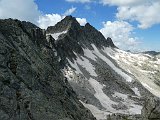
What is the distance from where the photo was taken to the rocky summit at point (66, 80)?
3183cm

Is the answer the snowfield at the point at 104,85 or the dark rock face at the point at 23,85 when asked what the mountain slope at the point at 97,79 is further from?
the dark rock face at the point at 23,85

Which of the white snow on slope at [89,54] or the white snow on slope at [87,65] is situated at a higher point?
the white snow on slope at [89,54]

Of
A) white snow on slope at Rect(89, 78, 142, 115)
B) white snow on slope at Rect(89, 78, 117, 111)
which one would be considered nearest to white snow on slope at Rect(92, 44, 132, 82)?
white snow on slope at Rect(89, 78, 142, 115)

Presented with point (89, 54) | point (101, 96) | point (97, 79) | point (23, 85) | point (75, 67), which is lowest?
point (23, 85)

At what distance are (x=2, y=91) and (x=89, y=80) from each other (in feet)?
365

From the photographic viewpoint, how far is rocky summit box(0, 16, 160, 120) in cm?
3183

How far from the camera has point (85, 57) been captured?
550 ft

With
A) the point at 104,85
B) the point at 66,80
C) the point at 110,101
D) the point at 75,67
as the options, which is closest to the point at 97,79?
the point at 104,85

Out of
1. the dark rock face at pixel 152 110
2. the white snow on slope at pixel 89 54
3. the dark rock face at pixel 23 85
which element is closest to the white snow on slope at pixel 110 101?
the white snow on slope at pixel 89 54

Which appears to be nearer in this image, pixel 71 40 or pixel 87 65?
pixel 87 65

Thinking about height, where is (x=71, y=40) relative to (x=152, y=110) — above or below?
above

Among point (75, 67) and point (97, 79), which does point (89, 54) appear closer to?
point (75, 67)

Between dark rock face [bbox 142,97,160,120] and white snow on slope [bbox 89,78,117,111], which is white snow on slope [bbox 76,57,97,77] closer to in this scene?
white snow on slope [bbox 89,78,117,111]

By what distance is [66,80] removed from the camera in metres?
94.5
